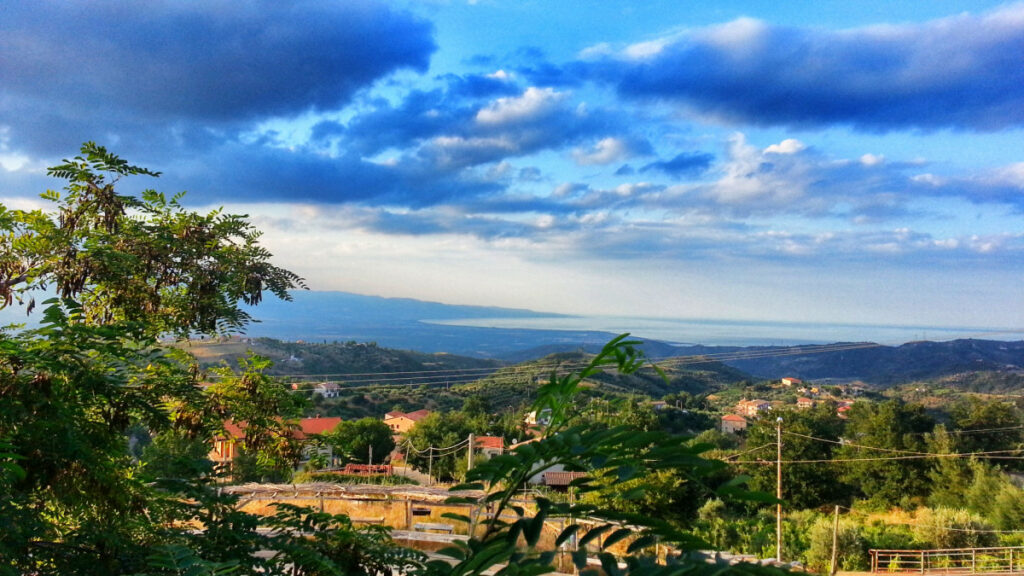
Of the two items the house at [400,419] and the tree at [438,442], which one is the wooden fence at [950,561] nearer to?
the tree at [438,442]

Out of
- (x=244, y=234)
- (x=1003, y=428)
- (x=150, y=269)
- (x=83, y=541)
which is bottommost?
(x=1003, y=428)

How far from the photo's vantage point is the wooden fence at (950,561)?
1855 centimetres

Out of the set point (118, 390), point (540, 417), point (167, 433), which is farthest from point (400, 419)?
point (540, 417)

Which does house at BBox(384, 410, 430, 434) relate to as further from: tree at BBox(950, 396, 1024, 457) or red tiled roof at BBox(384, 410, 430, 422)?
tree at BBox(950, 396, 1024, 457)

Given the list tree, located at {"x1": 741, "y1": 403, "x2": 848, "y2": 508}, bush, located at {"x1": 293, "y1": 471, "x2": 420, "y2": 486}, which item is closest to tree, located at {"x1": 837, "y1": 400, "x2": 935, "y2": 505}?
tree, located at {"x1": 741, "y1": 403, "x2": 848, "y2": 508}

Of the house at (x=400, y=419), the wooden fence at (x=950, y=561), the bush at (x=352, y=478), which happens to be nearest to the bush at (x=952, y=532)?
the wooden fence at (x=950, y=561)

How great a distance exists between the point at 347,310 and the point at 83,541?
7468 inches

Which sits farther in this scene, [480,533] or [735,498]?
[480,533]

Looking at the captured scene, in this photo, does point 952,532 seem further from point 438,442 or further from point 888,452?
point 438,442

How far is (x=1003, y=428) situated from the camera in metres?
33.4

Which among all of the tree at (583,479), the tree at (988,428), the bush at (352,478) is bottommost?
the bush at (352,478)

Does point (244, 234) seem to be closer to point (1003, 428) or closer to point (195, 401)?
point (195, 401)

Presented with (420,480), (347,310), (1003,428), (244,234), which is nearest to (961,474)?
(1003,428)

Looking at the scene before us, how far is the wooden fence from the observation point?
730 inches
